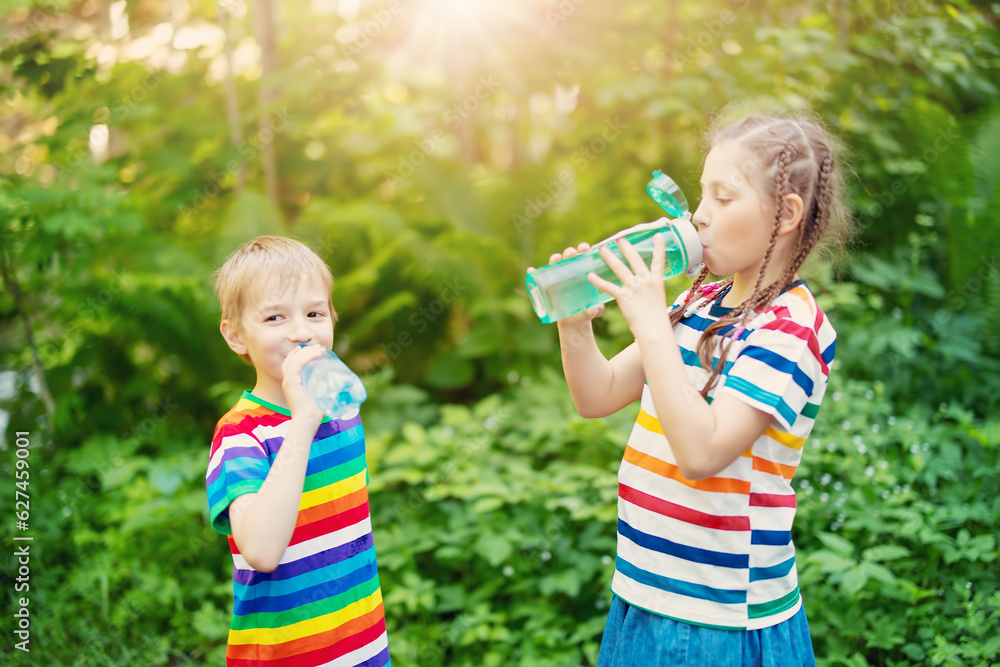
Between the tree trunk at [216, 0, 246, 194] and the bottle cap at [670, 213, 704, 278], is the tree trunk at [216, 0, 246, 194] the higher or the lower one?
the lower one

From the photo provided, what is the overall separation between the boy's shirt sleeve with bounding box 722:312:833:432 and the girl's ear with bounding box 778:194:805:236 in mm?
153

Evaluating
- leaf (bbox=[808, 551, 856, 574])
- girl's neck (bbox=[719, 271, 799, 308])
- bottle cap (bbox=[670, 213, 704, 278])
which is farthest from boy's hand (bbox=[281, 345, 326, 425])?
leaf (bbox=[808, 551, 856, 574])

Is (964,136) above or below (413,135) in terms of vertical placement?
above

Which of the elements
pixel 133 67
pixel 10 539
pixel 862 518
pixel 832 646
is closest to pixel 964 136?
pixel 862 518

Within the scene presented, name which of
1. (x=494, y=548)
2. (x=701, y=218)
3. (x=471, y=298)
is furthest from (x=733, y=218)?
(x=471, y=298)

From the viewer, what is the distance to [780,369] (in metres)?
1.08

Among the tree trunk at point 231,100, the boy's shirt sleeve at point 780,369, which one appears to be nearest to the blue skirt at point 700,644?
the boy's shirt sleeve at point 780,369

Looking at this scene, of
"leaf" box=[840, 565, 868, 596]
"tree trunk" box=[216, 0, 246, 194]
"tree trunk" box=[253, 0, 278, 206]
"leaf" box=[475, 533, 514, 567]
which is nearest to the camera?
"leaf" box=[840, 565, 868, 596]

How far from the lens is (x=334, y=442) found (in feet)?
4.20

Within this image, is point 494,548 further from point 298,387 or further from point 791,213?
point 791,213

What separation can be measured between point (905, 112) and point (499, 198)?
2.48m

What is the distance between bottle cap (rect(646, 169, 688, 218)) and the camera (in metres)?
1.31

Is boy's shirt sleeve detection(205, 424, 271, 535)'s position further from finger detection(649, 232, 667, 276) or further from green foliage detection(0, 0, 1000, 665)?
green foliage detection(0, 0, 1000, 665)

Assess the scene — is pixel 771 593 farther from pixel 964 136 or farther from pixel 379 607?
pixel 964 136
